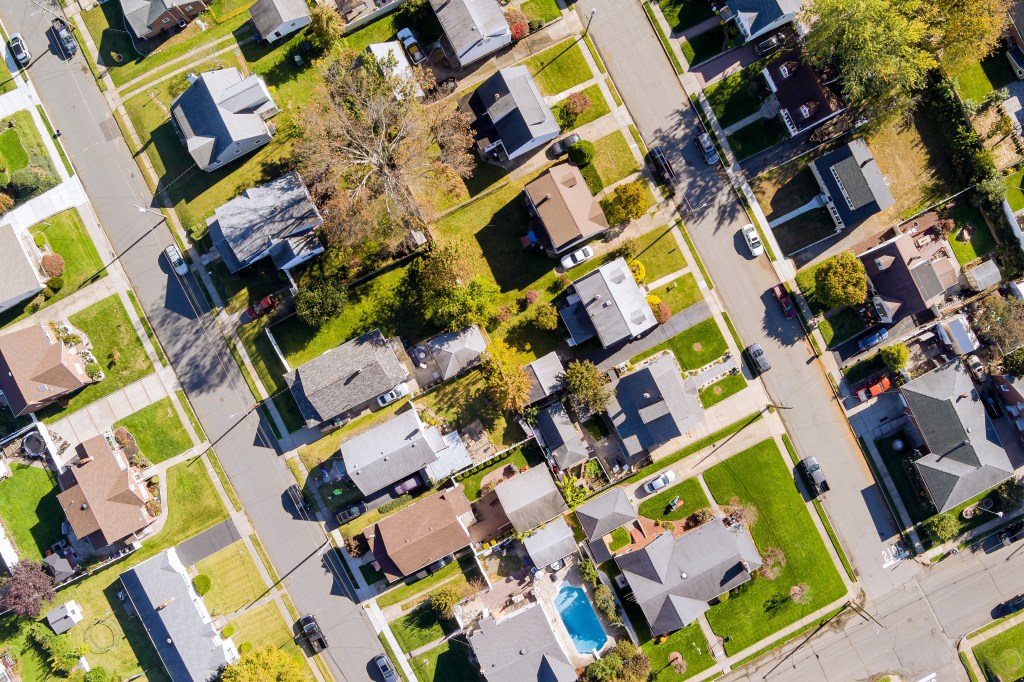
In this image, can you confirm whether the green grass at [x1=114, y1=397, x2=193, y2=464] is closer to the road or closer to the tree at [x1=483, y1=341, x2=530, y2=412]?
the road

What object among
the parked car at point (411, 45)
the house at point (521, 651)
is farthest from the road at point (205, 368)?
the parked car at point (411, 45)

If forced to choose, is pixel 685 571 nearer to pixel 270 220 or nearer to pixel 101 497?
pixel 270 220

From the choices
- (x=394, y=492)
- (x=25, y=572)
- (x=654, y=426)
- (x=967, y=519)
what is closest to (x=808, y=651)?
(x=967, y=519)

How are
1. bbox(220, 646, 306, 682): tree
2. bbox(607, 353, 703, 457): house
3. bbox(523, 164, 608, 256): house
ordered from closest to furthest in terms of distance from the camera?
bbox(220, 646, 306, 682): tree → bbox(523, 164, 608, 256): house → bbox(607, 353, 703, 457): house

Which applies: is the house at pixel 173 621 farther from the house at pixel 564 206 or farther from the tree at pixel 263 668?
the house at pixel 564 206

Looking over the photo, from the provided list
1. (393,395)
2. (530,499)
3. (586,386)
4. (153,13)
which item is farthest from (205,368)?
(586,386)

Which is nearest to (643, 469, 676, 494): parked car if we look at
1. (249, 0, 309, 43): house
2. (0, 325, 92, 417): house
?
A: (0, 325, 92, 417): house
